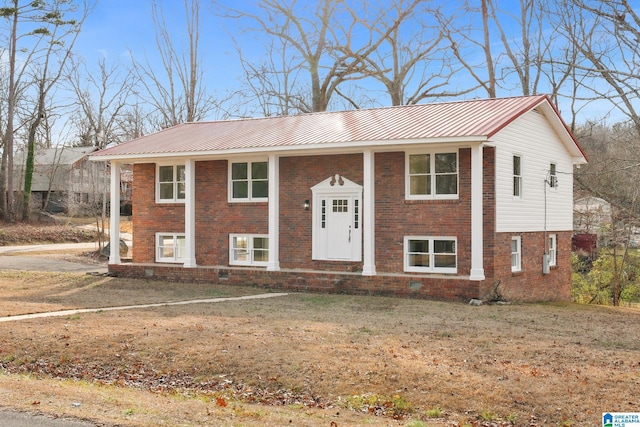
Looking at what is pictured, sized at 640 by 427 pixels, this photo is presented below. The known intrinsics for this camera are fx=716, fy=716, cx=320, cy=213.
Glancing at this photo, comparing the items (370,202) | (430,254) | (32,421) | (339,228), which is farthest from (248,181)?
(32,421)

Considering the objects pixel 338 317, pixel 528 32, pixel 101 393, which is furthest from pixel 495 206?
pixel 528 32

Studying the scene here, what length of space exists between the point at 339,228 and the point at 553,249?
7.57 metres

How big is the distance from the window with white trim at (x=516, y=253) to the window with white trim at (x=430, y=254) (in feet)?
7.25

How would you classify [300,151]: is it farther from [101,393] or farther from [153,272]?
[101,393]

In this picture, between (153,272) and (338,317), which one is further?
(153,272)

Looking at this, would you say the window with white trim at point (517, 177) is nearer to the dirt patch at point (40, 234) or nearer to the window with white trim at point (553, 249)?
the window with white trim at point (553, 249)

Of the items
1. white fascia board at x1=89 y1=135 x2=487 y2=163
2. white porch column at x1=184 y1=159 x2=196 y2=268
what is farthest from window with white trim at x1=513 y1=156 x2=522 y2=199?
white porch column at x1=184 y1=159 x2=196 y2=268

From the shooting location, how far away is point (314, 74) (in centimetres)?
3994

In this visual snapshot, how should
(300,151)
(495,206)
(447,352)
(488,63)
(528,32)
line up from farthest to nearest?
1. (488,63)
2. (528,32)
3. (300,151)
4. (495,206)
5. (447,352)

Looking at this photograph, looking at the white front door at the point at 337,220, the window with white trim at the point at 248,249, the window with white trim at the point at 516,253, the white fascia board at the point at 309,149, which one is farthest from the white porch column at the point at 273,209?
the window with white trim at the point at 516,253

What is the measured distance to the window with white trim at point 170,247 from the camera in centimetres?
2394

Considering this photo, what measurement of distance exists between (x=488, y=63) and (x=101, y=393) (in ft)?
100

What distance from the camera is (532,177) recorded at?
2161 centimetres

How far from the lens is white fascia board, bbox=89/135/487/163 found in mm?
18250
